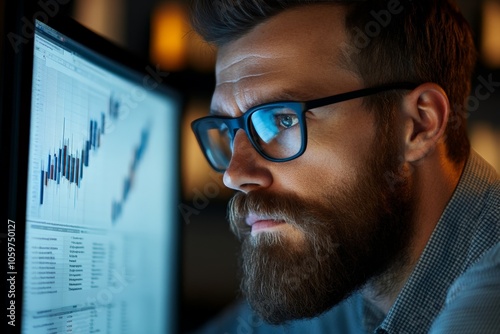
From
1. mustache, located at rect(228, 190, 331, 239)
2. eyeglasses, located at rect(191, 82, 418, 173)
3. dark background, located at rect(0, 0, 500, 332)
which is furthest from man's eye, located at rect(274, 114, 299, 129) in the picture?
dark background, located at rect(0, 0, 500, 332)

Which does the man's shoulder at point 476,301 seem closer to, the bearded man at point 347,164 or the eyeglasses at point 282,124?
the bearded man at point 347,164

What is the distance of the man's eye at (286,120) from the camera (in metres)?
1.05

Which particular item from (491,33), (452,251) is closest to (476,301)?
(452,251)

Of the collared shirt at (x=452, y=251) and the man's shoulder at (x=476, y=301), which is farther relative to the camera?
the collared shirt at (x=452, y=251)

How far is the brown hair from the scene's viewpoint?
1.07 meters

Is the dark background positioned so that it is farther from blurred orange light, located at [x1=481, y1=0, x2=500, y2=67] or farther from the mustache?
the mustache

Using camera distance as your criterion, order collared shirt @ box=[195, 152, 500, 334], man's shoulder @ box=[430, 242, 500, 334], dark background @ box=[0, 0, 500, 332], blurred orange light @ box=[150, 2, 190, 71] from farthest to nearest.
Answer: blurred orange light @ box=[150, 2, 190, 71] < dark background @ box=[0, 0, 500, 332] < collared shirt @ box=[195, 152, 500, 334] < man's shoulder @ box=[430, 242, 500, 334]

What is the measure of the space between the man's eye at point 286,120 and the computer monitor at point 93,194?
26 cm

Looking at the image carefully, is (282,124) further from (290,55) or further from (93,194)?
(93,194)

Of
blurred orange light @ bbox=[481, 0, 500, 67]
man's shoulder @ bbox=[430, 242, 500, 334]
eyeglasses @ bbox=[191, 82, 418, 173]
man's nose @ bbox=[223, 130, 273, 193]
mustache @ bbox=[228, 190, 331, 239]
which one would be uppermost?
blurred orange light @ bbox=[481, 0, 500, 67]

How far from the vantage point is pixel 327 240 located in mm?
1049

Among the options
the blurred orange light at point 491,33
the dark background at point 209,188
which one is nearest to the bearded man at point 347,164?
the dark background at point 209,188

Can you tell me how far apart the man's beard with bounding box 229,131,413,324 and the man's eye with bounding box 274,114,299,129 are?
0.38 feet

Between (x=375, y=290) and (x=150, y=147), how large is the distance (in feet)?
1.63
